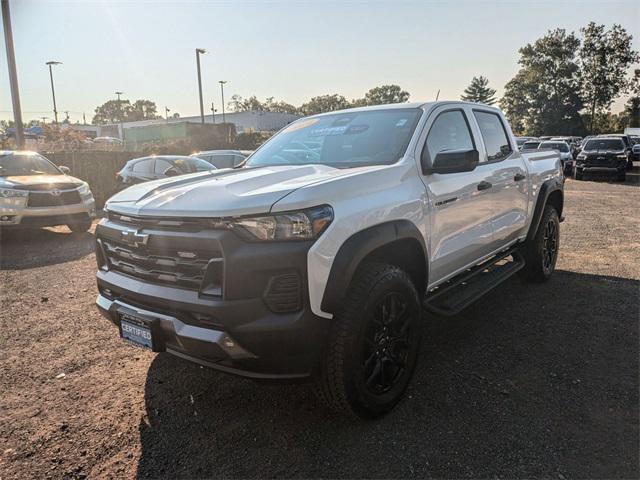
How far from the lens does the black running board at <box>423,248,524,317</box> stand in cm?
341

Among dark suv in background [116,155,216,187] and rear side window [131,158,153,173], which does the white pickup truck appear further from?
rear side window [131,158,153,173]

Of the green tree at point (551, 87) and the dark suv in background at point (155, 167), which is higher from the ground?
A: the green tree at point (551, 87)

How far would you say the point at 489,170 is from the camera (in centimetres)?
418

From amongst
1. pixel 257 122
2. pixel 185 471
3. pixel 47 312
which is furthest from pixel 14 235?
pixel 257 122

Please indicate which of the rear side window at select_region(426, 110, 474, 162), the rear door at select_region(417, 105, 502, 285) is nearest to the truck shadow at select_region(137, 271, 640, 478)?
the rear door at select_region(417, 105, 502, 285)

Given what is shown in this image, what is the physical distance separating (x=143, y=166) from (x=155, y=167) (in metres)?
0.42

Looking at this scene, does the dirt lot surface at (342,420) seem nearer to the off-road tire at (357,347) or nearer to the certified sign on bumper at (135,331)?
the off-road tire at (357,347)

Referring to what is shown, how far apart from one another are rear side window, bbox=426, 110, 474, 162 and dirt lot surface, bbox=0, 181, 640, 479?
5.38ft

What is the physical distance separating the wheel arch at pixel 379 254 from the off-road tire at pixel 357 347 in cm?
9

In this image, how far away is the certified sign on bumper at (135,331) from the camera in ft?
8.58

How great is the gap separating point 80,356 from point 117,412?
1.02 meters

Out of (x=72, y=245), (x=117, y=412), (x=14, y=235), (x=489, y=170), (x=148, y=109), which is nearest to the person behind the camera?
(x=117, y=412)

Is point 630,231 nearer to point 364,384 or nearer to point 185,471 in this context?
point 364,384

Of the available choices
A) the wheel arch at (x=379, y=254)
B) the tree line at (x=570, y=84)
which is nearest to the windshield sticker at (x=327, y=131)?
the wheel arch at (x=379, y=254)
